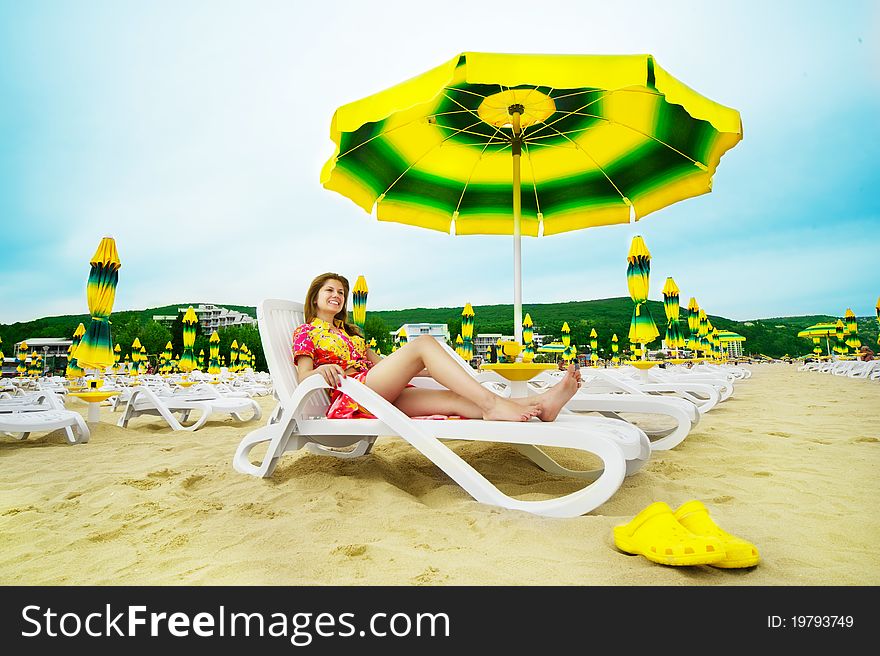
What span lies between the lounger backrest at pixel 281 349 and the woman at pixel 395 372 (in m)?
0.09

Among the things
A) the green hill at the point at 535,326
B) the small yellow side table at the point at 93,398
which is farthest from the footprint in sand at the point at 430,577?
the green hill at the point at 535,326

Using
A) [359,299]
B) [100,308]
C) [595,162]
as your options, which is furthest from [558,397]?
[359,299]

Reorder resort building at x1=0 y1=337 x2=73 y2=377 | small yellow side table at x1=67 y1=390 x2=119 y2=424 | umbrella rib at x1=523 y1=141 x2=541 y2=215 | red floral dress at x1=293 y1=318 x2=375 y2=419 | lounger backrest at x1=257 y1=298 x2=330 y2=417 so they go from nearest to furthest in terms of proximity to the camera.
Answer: lounger backrest at x1=257 y1=298 x2=330 y2=417, red floral dress at x1=293 y1=318 x2=375 y2=419, umbrella rib at x1=523 y1=141 x2=541 y2=215, small yellow side table at x1=67 y1=390 x2=119 y2=424, resort building at x1=0 y1=337 x2=73 y2=377

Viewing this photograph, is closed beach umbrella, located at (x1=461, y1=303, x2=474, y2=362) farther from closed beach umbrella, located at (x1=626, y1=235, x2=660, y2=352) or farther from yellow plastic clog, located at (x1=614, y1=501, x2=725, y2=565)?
yellow plastic clog, located at (x1=614, y1=501, x2=725, y2=565)

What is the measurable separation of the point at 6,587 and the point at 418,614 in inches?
47.6

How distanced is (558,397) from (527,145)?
2.78 m

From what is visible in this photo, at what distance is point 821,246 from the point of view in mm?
15539

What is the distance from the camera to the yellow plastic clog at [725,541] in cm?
136

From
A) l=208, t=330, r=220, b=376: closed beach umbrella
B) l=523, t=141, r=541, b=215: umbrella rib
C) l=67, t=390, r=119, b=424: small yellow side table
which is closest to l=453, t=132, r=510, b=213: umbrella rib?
l=523, t=141, r=541, b=215: umbrella rib

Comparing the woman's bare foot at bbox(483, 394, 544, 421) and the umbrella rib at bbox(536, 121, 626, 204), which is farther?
the umbrella rib at bbox(536, 121, 626, 204)

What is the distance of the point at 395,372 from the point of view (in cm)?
244

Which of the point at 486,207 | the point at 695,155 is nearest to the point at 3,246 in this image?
the point at 486,207

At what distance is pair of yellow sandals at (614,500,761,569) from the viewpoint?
133cm

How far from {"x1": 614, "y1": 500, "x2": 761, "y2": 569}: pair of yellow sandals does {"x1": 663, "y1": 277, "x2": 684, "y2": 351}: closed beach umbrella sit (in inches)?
404
